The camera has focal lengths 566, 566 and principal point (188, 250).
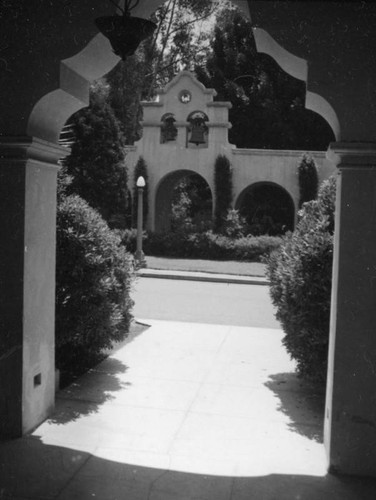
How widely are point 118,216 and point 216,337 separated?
15.7 metres

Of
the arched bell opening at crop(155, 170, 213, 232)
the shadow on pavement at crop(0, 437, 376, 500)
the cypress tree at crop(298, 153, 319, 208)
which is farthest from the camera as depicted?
the arched bell opening at crop(155, 170, 213, 232)

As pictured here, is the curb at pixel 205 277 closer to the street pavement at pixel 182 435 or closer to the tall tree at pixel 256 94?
the street pavement at pixel 182 435

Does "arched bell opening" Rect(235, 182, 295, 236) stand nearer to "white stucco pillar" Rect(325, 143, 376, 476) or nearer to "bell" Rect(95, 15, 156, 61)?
"white stucco pillar" Rect(325, 143, 376, 476)

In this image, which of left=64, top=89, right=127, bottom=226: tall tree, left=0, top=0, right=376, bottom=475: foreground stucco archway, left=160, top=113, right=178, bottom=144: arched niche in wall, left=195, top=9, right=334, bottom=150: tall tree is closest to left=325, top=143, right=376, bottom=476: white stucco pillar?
left=0, top=0, right=376, bottom=475: foreground stucco archway

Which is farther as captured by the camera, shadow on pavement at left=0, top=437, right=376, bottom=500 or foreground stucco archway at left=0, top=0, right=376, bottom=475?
foreground stucco archway at left=0, top=0, right=376, bottom=475

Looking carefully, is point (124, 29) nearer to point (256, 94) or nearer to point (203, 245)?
point (203, 245)

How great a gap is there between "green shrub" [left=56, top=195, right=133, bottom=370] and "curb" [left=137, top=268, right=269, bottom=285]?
425 inches

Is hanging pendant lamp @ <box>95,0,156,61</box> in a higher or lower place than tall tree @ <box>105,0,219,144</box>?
lower

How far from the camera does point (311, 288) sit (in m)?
5.96

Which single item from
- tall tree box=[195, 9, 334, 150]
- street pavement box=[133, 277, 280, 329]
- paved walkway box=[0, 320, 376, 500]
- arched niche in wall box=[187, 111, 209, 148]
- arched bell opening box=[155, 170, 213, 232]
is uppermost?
tall tree box=[195, 9, 334, 150]

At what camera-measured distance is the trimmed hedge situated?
76.0 feet

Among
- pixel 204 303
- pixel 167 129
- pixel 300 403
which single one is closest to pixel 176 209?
pixel 167 129

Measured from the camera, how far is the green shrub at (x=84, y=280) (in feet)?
21.9

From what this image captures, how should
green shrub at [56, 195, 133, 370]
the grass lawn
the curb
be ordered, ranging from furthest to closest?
1. the grass lawn
2. the curb
3. green shrub at [56, 195, 133, 370]
